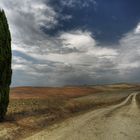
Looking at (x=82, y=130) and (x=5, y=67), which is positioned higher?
(x=5, y=67)

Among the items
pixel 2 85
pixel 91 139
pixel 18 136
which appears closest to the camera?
pixel 91 139

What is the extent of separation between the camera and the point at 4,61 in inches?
790

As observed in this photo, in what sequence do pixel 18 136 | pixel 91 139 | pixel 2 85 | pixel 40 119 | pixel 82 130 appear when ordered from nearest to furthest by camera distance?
pixel 91 139
pixel 18 136
pixel 82 130
pixel 2 85
pixel 40 119

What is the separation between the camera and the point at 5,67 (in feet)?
66.4

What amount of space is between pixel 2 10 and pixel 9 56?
3.57 m

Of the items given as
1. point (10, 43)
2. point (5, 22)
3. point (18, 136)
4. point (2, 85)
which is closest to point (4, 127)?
point (18, 136)

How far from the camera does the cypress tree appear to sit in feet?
65.4

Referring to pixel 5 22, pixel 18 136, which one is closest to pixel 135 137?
pixel 18 136

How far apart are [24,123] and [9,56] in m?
5.42

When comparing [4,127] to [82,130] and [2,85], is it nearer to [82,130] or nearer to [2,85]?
[2,85]

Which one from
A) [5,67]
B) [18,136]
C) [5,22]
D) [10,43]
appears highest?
[5,22]

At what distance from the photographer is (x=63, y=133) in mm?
17281

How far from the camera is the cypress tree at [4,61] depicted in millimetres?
19922

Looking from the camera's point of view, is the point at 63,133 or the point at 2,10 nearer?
the point at 63,133
